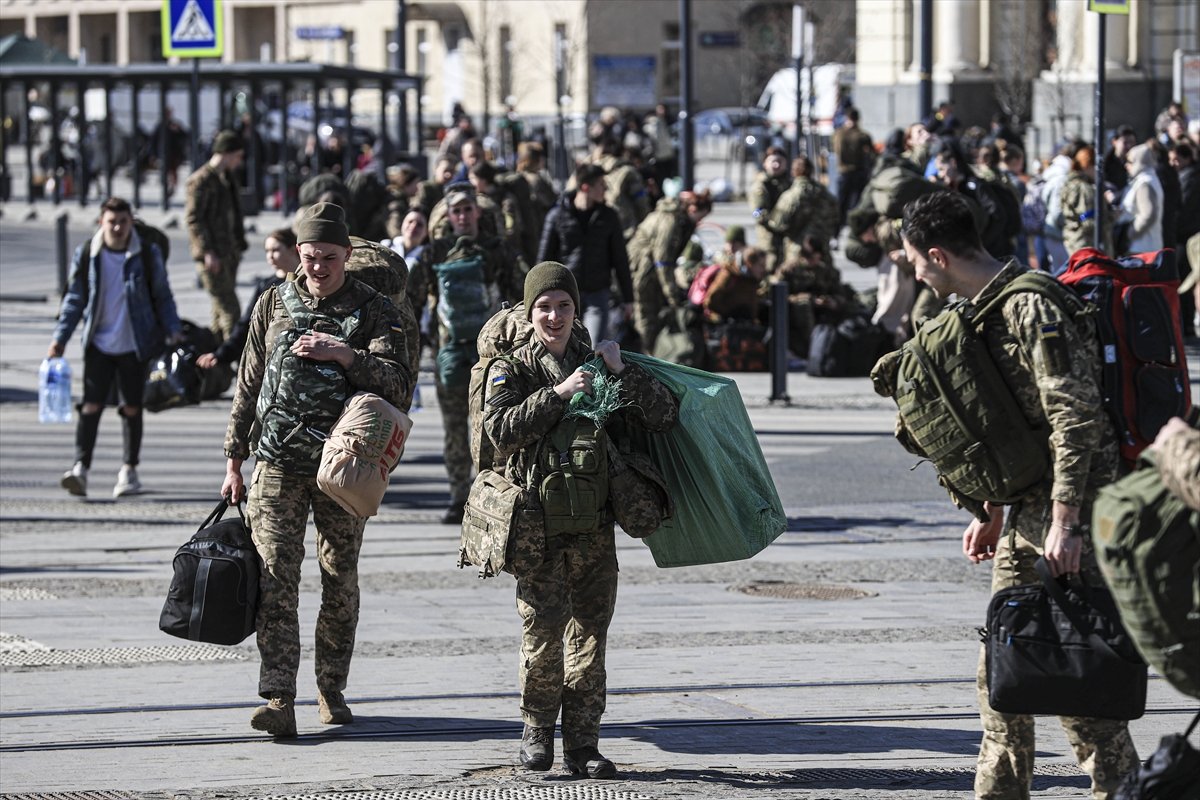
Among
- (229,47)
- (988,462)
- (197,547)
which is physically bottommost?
(197,547)

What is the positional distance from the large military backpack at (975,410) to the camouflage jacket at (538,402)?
119cm

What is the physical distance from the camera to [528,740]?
6758 mm

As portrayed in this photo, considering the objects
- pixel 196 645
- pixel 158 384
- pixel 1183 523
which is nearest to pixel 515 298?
pixel 158 384

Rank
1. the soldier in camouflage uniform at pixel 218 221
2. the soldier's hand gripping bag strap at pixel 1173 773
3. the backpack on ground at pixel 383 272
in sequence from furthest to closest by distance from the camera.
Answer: the soldier in camouflage uniform at pixel 218 221 < the backpack on ground at pixel 383 272 < the soldier's hand gripping bag strap at pixel 1173 773

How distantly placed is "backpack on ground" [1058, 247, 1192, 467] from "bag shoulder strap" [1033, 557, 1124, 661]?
1.53ft

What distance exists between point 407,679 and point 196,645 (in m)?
1.26

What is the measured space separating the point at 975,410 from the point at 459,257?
6.10 metres

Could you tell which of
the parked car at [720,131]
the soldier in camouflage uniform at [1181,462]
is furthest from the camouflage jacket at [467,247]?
the parked car at [720,131]

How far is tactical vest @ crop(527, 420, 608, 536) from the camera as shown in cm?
660

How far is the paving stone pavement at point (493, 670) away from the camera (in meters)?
6.70

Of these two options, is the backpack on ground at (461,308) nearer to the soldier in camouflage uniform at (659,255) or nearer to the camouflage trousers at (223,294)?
the soldier in camouflage uniform at (659,255)

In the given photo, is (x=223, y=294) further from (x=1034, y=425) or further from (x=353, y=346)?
(x=1034, y=425)

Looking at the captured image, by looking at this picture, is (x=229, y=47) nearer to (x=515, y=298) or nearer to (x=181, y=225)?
(x=181, y=225)

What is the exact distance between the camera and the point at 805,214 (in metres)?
19.1
